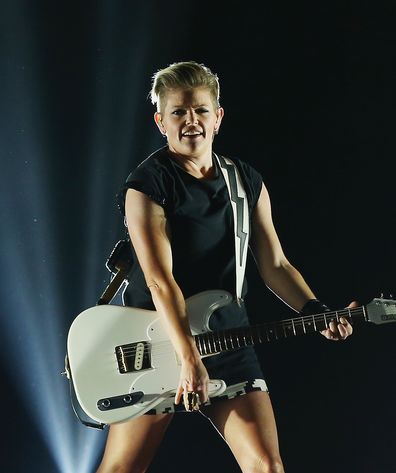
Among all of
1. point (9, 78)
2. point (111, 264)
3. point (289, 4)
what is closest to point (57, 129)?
point (9, 78)

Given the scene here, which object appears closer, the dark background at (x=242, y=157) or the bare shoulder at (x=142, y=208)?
the bare shoulder at (x=142, y=208)

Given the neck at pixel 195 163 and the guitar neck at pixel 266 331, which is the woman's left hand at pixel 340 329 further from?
the neck at pixel 195 163

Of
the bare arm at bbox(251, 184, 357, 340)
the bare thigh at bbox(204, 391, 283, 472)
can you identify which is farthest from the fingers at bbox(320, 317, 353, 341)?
the bare thigh at bbox(204, 391, 283, 472)

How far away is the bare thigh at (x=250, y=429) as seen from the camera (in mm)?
2246

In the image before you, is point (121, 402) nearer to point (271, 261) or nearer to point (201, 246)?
point (201, 246)

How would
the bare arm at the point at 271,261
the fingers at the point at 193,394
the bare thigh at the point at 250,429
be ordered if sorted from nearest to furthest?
the fingers at the point at 193,394 → the bare thigh at the point at 250,429 → the bare arm at the point at 271,261

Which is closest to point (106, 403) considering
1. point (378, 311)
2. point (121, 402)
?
point (121, 402)

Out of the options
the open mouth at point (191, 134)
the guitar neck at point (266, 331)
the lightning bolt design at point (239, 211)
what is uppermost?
the open mouth at point (191, 134)

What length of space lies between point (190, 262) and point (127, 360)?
36cm

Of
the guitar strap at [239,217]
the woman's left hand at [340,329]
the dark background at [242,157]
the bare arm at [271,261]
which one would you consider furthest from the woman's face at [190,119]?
the dark background at [242,157]

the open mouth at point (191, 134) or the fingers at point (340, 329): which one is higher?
the open mouth at point (191, 134)

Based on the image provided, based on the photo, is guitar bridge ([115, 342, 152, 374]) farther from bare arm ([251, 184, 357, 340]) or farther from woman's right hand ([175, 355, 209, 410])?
bare arm ([251, 184, 357, 340])

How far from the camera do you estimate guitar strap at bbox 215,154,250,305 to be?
2482 millimetres

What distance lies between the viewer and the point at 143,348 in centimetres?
238
